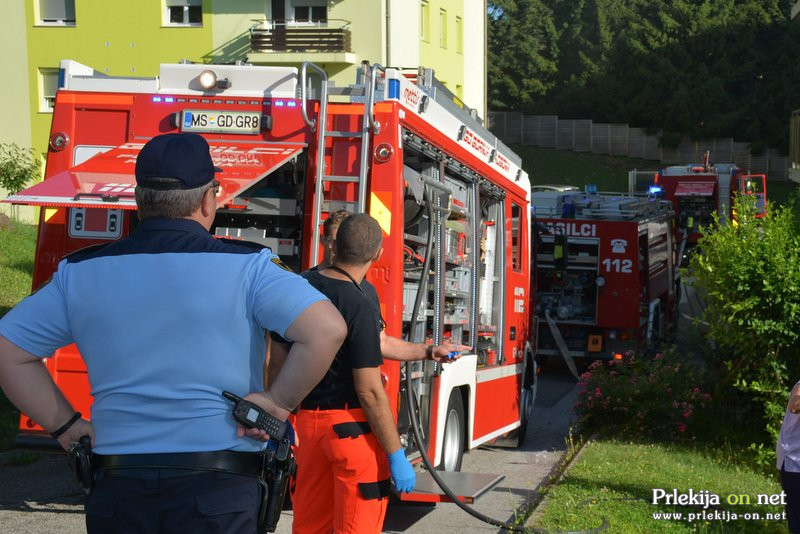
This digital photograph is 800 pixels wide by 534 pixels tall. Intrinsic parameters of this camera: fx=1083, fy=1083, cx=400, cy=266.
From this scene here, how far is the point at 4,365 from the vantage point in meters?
3.06

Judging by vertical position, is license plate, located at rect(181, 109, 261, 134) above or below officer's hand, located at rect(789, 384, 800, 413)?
above

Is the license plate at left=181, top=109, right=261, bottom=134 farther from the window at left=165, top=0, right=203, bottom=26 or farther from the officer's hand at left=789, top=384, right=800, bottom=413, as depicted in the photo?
the window at left=165, top=0, right=203, bottom=26

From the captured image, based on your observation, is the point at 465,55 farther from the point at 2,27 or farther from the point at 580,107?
the point at 580,107

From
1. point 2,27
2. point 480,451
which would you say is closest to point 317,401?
point 480,451

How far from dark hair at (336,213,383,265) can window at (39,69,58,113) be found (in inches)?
1044

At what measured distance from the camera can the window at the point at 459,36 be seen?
38469 millimetres

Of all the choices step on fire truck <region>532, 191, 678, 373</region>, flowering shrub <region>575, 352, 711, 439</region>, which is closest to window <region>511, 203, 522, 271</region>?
flowering shrub <region>575, 352, 711, 439</region>

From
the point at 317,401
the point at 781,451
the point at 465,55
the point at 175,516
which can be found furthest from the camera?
the point at 465,55

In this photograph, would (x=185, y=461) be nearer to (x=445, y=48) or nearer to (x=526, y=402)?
(x=526, y=402)

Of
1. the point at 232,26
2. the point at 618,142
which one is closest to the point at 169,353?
the point at 232,26

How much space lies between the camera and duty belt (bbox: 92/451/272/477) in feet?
9.83

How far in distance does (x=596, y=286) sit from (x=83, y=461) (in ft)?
42.9

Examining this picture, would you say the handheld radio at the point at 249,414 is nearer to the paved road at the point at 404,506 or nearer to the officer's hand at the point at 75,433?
the officer's hand at the point at 75,433

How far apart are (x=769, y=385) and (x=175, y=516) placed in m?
7.19
